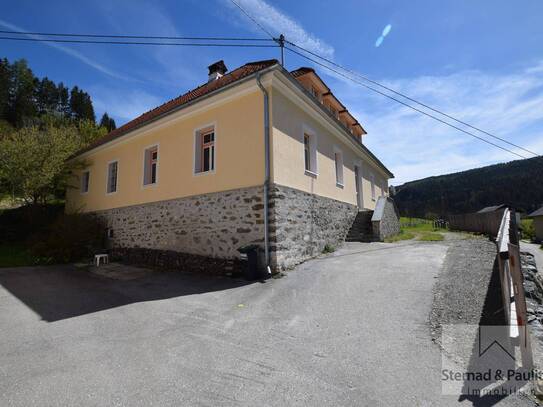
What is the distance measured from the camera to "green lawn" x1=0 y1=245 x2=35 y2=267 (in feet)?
31.2

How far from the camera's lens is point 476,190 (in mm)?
57594

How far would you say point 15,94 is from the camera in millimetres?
45438

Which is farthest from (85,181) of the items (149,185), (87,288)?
(87,288)

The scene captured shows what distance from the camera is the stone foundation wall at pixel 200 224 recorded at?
7.29 meters

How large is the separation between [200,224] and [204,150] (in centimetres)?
247

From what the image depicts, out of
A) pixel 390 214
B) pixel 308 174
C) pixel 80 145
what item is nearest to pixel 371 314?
pixel 308 174

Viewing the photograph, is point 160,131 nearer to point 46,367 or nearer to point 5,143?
point 5,143

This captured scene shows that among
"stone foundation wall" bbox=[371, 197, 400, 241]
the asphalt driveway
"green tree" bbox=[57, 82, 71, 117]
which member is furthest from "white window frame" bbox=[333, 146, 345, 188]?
"green tree" bbox=[57, 82, 71, 117]

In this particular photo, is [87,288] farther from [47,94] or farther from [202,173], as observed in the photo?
[47,94]

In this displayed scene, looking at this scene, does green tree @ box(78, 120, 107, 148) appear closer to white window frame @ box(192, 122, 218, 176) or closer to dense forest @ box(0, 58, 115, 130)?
white window frame @ box(192, 122, 218, 176)

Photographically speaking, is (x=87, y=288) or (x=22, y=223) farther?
(x=22, y=223)

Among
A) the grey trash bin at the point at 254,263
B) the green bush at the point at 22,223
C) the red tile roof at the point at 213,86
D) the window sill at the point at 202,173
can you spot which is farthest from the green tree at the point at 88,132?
the grey trash bin at the point at 254,263

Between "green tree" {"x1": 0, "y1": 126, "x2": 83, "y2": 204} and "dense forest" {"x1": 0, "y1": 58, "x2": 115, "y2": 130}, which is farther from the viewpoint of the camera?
"dense forest" {"x1": 0, "y1": 58, "x2": 115, "y2": 130}

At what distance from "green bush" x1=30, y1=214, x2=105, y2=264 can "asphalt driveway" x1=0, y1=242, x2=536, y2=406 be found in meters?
4.57
